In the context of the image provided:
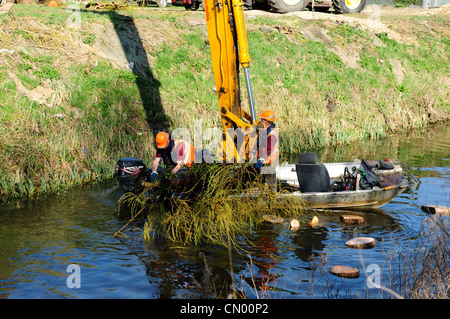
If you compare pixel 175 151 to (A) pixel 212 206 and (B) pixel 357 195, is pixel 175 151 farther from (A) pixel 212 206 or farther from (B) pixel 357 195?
(B) pixel 357 195

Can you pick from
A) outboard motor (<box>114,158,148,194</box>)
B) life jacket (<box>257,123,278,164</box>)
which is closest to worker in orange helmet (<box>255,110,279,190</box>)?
life jacket (<box>257,123,278,164</box>)

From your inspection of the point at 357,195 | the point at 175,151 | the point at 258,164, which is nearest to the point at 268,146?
the point at 258,164

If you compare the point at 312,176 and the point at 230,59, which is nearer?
the point at 230,59

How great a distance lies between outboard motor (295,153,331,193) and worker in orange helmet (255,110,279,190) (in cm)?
63

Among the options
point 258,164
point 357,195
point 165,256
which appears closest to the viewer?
point 165,256

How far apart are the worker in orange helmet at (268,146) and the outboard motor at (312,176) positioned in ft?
2.08

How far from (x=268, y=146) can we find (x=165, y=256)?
353 cm

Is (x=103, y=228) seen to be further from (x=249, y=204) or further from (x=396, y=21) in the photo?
(x=396, y=21)

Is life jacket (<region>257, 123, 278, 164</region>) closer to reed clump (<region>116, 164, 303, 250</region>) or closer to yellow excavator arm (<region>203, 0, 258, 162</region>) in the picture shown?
yellow excavator arm (<region>203, 0, 258, 162</region>)

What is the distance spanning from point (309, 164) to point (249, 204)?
6.32 ft

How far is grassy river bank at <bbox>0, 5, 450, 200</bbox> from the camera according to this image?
1257 centimetres

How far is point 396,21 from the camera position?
2766 centimetres

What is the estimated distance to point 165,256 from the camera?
826cm

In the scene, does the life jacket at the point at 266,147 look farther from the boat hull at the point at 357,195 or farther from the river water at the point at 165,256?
the river water at the point at 165,256
